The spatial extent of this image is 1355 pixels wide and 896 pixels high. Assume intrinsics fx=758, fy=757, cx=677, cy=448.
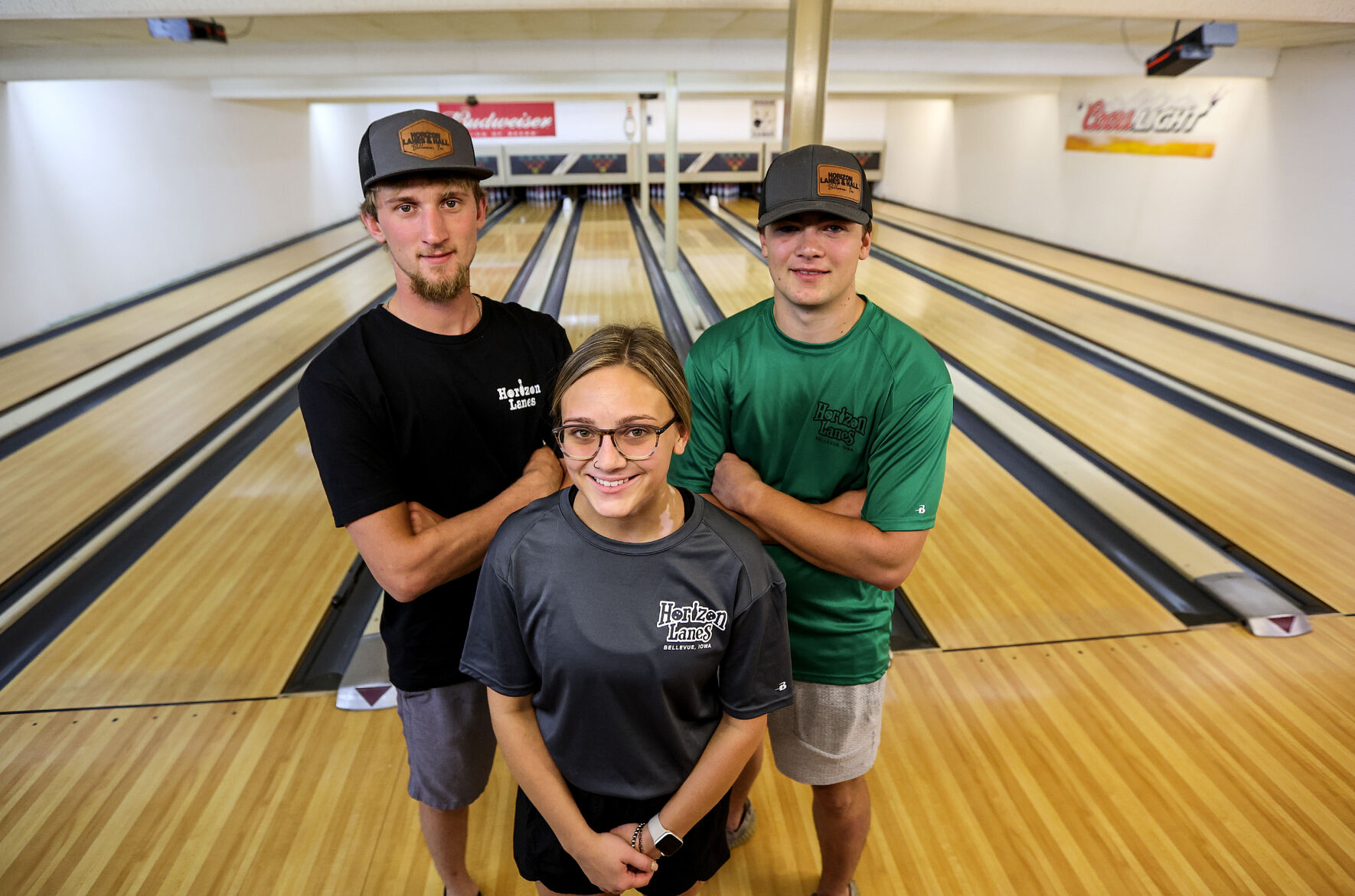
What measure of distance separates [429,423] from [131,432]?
3595 mm

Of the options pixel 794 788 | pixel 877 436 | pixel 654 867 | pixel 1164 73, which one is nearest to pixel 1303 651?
pixel 794 788

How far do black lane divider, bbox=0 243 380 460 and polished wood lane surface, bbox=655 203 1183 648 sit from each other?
425cm

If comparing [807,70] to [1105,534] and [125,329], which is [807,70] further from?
[125,329]

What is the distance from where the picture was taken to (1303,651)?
236 cm

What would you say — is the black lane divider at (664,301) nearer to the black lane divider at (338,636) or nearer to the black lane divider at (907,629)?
the black lane divider at (907,629)

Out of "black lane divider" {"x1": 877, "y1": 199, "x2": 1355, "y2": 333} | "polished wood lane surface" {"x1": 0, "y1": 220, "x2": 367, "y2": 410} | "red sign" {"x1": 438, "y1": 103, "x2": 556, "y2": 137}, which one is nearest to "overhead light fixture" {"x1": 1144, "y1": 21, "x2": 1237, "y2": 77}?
"black lane divider" {"x1": 877, "y1": 199, "x2": 1355, "y2": 333}

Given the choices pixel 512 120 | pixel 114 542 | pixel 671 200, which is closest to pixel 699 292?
pixel 671 200

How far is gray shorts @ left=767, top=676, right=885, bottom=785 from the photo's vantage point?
4.64 feet

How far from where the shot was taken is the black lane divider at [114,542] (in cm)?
249

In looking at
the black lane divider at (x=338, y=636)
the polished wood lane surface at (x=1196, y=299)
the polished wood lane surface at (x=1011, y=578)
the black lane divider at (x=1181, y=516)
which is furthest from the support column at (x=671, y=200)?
the black lane divider at (x=338, y=636)

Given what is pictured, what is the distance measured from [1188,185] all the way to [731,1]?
18.2ft

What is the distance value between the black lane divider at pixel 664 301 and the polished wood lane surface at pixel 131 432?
8.61 feet

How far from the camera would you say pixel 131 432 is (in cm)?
391

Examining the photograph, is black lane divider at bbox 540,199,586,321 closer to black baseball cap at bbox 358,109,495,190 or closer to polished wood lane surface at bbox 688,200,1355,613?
polished wood lane surface at bbox 688,200,1355,613
